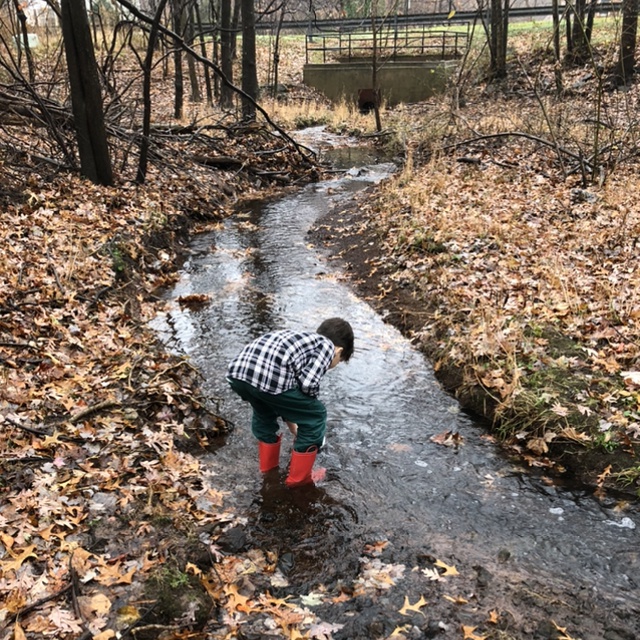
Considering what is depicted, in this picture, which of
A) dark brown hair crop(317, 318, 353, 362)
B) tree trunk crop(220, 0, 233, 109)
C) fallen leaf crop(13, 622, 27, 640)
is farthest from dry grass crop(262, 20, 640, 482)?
tree trunk crop(220, 0, 233, 109)

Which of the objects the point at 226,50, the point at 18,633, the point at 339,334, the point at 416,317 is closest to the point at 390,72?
the point at 226,50

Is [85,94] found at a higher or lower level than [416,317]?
higher

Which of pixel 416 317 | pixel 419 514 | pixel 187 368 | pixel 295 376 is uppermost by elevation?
pixel 295 376

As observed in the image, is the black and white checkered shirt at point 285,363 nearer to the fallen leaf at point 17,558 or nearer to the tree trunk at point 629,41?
the fallen leaf at point 17,558

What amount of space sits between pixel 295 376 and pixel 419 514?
135 cm

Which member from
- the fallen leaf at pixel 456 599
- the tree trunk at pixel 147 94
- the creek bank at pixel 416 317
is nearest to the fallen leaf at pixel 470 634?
the fallen leaf at pixel 456 599

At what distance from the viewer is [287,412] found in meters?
3.90

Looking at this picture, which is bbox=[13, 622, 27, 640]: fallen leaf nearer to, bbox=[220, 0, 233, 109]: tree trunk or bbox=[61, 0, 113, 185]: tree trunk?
bbox=[61, 0, 113, 185]: tree trunk

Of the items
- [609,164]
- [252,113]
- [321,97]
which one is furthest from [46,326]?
[321,97]

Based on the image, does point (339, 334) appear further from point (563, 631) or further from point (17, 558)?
point (17, 558)

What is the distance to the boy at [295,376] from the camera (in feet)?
12.2

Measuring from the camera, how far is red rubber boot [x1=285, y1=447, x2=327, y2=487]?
13.4ft

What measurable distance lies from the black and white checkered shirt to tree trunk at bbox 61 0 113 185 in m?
7.56

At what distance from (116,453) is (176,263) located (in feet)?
18.3
